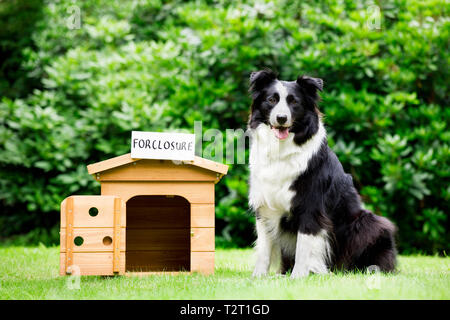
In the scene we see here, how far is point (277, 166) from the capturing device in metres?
3.49

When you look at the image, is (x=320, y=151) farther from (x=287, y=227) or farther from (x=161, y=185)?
(x=161, y=185)

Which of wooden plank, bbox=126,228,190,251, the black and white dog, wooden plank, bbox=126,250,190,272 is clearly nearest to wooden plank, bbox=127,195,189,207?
wooden plank, bbox=126,228,190,251

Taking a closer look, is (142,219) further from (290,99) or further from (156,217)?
(290,99)

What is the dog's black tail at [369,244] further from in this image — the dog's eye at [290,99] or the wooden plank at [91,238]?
the wooden plank at [91,238]

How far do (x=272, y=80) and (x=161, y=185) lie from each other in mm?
1092

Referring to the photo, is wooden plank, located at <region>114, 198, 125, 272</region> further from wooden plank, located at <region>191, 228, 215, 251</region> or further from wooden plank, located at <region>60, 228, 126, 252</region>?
wooden plank, located at <region>191, 228, 215, 251</region>

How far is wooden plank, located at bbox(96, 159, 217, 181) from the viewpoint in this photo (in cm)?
350

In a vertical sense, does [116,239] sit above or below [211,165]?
below

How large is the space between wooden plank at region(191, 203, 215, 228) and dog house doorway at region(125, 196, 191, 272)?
0.65 m

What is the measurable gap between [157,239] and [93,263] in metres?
0.92

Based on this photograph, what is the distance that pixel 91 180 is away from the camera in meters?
6.17

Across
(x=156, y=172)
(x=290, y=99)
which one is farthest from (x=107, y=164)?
(x=290, y=99)
